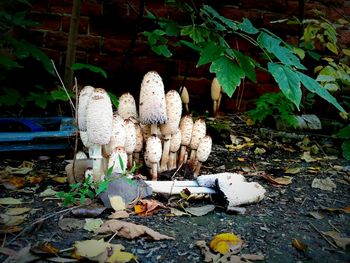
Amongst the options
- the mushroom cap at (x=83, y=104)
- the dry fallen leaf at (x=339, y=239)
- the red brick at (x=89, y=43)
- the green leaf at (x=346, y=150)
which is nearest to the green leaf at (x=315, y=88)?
the dry fallen leaf at (x=339, y=239)

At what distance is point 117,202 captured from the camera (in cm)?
171

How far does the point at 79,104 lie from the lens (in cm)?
183

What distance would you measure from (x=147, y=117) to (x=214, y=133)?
116 cm

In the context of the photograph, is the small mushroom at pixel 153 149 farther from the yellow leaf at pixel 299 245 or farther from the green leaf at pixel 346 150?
the green leaf at pixel 346 150

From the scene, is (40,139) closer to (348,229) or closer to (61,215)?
(61,215)

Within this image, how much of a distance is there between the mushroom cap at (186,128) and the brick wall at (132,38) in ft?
3.99

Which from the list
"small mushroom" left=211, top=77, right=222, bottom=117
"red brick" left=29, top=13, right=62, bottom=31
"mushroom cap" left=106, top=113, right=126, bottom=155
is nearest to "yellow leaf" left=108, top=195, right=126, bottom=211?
"mushroom cap" left=106, top=113, right=126, bottom=155

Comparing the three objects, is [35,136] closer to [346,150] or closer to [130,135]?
[130,135]

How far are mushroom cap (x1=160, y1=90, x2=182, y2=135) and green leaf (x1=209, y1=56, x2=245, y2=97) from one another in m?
0.50

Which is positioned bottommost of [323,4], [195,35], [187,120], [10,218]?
[10,218]

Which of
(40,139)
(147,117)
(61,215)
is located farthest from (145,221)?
(40,139)

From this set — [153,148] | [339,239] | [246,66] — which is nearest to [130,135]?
[153,148]

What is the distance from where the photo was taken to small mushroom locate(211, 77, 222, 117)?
3.38m

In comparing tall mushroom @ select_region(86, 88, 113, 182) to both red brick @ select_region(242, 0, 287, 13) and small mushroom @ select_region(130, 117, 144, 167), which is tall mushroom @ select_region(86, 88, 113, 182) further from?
red brick @ select_region(242, 0, 287, 13)
